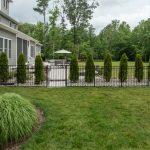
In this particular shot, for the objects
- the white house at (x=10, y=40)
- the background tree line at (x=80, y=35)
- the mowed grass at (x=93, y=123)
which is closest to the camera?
the mowed grass at (x=93, y=123)

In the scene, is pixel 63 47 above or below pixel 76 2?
below

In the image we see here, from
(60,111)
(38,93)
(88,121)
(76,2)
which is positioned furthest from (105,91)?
(76,2)

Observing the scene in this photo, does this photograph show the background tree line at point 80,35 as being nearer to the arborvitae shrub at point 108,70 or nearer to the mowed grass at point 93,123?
the arborvitae shrub at point 108,70

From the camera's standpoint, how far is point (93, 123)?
23.9 ft

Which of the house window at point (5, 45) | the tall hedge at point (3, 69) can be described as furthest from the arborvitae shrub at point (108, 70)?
the house window at point (5, 45)

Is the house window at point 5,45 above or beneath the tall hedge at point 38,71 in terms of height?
above

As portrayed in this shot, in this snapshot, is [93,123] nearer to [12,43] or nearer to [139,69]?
[139,69]

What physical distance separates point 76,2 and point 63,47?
34.5 feet

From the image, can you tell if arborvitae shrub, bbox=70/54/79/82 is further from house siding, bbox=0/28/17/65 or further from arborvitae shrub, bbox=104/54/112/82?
house siding, bbox=0/28/17/65

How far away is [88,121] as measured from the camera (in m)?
7.46

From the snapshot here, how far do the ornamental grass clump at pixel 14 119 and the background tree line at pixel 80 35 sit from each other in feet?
71.7

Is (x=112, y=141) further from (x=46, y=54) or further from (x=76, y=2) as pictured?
(x=46, y=54)

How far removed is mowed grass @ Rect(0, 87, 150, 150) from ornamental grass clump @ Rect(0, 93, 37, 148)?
0.86 feet

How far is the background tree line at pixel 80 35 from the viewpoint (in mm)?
43125
